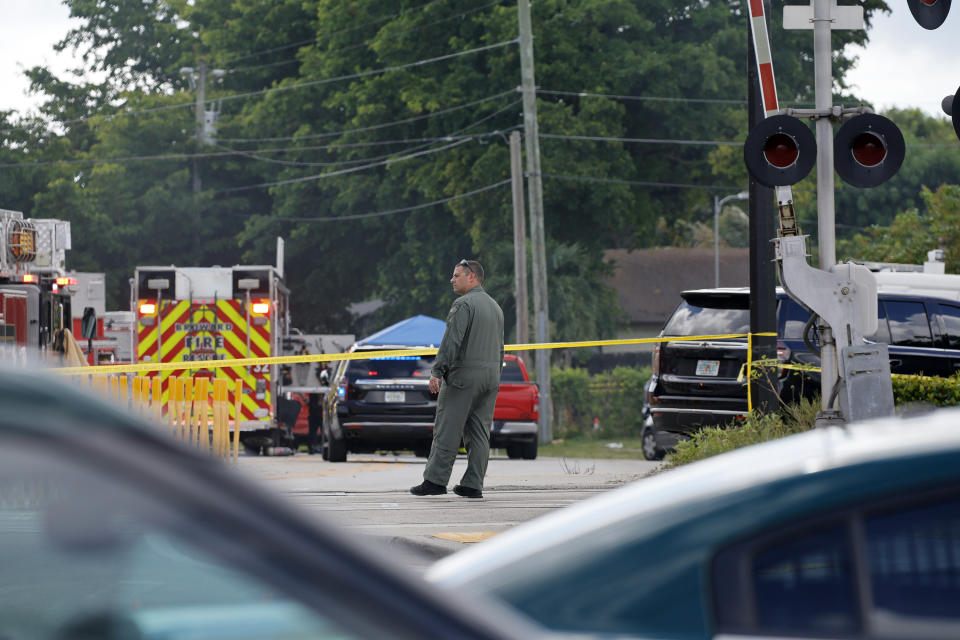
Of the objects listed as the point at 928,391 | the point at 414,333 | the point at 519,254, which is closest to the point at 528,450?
the point at 414,333

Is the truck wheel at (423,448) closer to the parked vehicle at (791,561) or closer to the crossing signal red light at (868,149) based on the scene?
the crossing signal red light at (868,149)

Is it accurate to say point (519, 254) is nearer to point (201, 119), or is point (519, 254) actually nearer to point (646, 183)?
point (646, 183)

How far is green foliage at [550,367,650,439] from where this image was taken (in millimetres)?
33094

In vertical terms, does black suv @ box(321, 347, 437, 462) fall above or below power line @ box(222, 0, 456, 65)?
below

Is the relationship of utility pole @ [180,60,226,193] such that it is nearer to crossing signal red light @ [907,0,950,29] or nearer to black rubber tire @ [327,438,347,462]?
black rubber tire @ [327,438,347,462]

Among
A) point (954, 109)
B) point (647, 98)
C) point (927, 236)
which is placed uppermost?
point (647, 98)

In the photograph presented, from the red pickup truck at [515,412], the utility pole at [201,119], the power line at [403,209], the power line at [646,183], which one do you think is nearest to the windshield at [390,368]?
the red pickup truck at [515,412]

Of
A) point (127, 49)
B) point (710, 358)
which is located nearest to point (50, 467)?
point (710, 358)

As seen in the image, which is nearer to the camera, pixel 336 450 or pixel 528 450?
pixel 336 450

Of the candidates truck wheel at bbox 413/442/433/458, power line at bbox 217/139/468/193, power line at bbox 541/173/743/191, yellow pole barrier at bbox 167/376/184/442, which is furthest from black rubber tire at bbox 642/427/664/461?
power line at bbox 217/139/468/193

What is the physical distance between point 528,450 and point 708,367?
5985 mm

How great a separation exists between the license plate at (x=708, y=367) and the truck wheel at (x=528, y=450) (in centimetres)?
562

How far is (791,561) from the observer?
2.50 m

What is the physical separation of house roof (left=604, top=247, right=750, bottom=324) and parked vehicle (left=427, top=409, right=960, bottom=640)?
6317 centimetres
